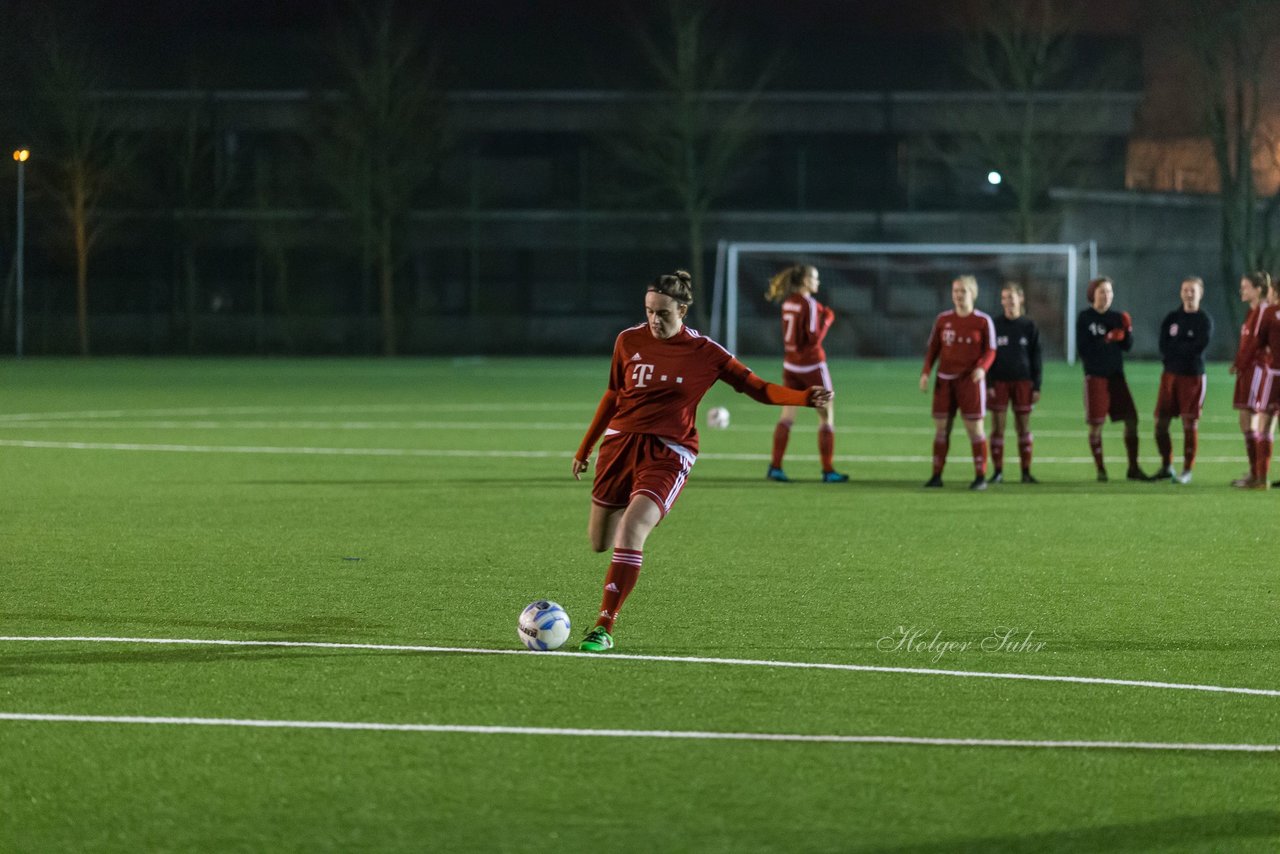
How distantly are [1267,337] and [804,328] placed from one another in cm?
406

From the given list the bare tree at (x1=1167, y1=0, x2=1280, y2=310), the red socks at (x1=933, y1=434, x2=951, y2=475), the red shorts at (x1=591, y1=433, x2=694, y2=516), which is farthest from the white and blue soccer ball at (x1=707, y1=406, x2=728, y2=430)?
the bare tree at (x1=1167, y1=0, x2=1280, y2=310)

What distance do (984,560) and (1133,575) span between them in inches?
37.6

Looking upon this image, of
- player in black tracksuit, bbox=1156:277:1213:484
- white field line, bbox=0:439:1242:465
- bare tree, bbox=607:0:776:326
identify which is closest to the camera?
player in black tracksuit, bbox=1156:277:1213:484

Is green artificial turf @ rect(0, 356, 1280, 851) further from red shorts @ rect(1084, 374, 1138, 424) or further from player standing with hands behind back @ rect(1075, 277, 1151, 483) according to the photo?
red shorts @ rect(1084, 374, 1138, 424)

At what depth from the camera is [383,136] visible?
2047 inches

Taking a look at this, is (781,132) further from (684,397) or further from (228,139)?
(684,397)

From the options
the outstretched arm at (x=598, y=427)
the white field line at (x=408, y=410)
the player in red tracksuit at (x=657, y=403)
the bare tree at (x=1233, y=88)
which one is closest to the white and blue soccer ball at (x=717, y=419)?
the white field line at (x=408, y=410)

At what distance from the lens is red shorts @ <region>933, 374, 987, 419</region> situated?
15.2 m

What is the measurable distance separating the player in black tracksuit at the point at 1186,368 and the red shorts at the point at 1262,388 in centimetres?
72

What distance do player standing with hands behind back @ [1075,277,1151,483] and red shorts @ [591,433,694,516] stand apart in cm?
924

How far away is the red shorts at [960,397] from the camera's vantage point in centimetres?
1516

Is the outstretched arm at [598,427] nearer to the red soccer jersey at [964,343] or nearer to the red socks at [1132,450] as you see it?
the red soccer jersey at [964,343]

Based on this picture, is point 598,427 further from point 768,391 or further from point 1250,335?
point 1250,335

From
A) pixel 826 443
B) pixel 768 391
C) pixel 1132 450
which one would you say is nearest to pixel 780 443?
pixel 826 443
